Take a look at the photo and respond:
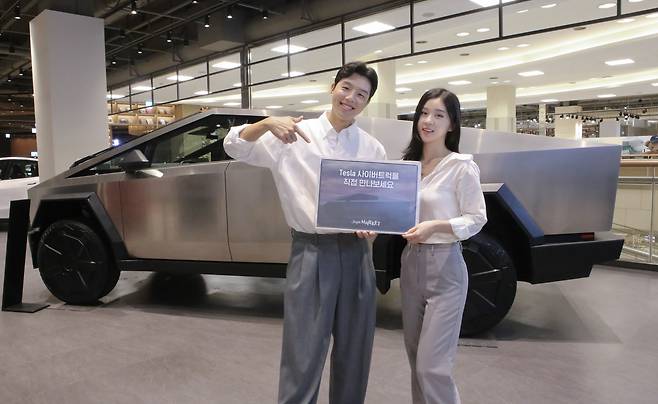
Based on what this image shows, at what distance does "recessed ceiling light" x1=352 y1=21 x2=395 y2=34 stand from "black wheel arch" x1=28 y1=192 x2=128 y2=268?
22.6ft

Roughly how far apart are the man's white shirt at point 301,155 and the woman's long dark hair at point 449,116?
0.24m

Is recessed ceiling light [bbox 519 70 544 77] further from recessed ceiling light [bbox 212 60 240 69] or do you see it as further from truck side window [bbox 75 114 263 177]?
truck side window [bbox 75 114 263 177]

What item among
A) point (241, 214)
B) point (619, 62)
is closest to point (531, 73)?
point (619, 62)

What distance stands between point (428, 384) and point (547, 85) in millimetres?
18159

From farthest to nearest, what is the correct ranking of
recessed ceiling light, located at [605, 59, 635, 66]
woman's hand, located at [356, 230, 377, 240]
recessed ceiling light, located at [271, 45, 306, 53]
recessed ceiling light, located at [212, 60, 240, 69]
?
recessed ceiling light, located at [605, 59, 635, 66]
recessed ceiling light, located at [212, 60, 240, 69]
recessed ceiling light, located at [271, 45, 306, 53]
woman's hand, located at [356, 230, 377, 240]

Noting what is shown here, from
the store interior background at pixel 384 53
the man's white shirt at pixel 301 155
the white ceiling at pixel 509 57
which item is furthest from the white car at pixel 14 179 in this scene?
the man's white shirt at pixel 301 155

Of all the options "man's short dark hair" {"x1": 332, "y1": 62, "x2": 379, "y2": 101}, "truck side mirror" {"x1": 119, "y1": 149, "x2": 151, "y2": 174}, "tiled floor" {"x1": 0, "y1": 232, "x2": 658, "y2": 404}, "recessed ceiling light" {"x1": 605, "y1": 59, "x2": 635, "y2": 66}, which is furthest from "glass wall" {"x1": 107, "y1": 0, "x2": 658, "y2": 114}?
"man's short dark hair" {"x1": 332, "y1": 62, "x2": 379, "y2": 101}

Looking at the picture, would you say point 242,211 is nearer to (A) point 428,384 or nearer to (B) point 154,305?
(B) point 154,305

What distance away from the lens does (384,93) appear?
12.2 meters

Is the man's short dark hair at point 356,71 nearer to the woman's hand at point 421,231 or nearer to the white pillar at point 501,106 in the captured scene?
the woman's hand at point 421,231

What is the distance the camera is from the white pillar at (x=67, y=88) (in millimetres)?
8781

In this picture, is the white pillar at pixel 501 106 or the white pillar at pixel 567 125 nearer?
the white pillar at pixel 501 106

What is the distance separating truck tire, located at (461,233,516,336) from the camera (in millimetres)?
3086

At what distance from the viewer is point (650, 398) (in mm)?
2459
